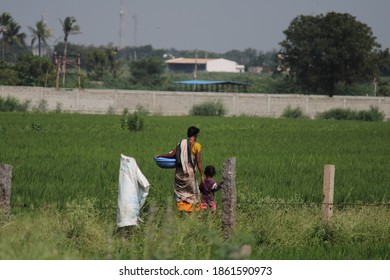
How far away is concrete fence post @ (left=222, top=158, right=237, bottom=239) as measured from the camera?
34.2 ft

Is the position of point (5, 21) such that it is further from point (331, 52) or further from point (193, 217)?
point (193, 217)

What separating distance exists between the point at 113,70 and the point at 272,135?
61.4m

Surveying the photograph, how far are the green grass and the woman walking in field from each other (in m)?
0.35

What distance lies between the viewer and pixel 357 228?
38.1 feet

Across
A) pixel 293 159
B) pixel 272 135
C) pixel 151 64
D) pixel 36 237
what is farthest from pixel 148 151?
pixel 151 64

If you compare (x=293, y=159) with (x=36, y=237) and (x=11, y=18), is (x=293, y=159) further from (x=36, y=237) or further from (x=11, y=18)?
(x=11, y=18)

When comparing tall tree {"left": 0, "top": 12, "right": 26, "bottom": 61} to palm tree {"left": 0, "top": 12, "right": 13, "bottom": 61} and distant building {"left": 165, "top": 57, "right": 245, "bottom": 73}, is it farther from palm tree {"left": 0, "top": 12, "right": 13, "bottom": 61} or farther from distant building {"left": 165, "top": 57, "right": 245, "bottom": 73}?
distant building {"left": 165, "top": 57, "right": 245, "bottom": 73}

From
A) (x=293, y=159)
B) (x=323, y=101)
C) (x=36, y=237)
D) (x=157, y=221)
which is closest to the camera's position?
(x=36, y=237)

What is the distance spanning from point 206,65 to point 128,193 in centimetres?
13978

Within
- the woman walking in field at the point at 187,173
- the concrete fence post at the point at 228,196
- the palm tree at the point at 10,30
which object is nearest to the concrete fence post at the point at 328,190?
the concrete fence post at the point at 228,196

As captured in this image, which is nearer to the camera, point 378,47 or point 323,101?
point 323,101

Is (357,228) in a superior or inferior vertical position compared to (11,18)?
inferior

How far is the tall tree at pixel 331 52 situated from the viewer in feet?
222

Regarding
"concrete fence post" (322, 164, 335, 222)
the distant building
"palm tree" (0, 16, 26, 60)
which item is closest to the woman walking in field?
"concrete fence post" (322, 164, 335, 222)
